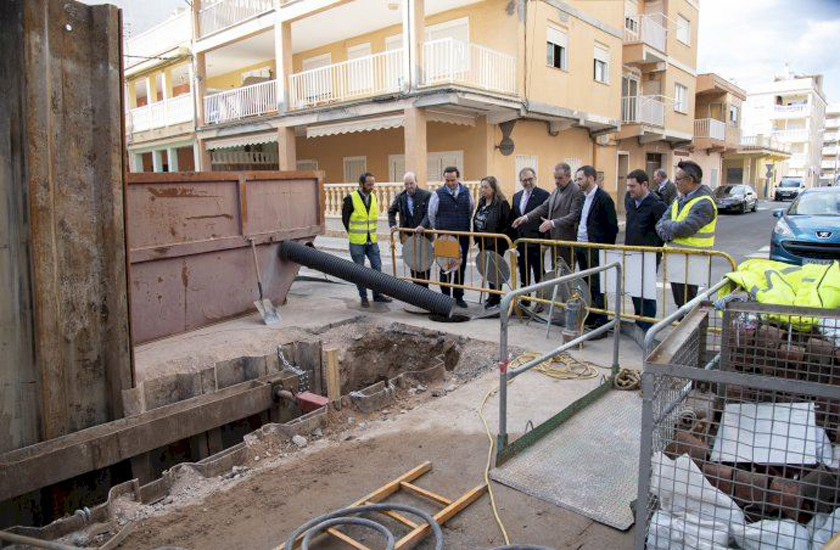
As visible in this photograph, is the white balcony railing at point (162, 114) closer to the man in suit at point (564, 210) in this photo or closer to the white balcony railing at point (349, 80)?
the white balcony railing at point (349, 80)

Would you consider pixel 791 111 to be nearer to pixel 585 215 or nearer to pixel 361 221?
pixel 585 215

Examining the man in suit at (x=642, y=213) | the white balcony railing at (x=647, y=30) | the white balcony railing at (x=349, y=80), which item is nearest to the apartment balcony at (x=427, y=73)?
the white balcony railing at (x=349, y=80)

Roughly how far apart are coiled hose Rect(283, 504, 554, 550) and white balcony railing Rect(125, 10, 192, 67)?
2363 cm

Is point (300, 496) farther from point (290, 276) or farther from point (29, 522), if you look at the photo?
point (290, 276)

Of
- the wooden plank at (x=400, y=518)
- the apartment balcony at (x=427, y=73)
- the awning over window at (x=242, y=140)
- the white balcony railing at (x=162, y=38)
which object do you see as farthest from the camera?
the white balcony railing at (x=162, y=38)

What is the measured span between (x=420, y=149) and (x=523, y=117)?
3.93 metres

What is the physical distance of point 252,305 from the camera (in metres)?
7.68

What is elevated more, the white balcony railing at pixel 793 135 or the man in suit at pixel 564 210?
the white balcony railing at pixel 793 135

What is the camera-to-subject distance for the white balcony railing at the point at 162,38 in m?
24.0

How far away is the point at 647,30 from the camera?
2386cm

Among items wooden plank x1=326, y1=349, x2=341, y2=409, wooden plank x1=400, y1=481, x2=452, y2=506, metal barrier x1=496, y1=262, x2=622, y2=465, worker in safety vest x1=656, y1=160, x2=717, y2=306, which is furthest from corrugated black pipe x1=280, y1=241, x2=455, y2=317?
wooden plank x1=400, y1=481, x2=452, y2=506

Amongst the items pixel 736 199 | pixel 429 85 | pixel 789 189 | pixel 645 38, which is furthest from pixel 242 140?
pixel 789 189

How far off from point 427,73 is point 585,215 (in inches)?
413

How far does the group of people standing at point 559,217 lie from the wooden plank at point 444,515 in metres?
3.33
